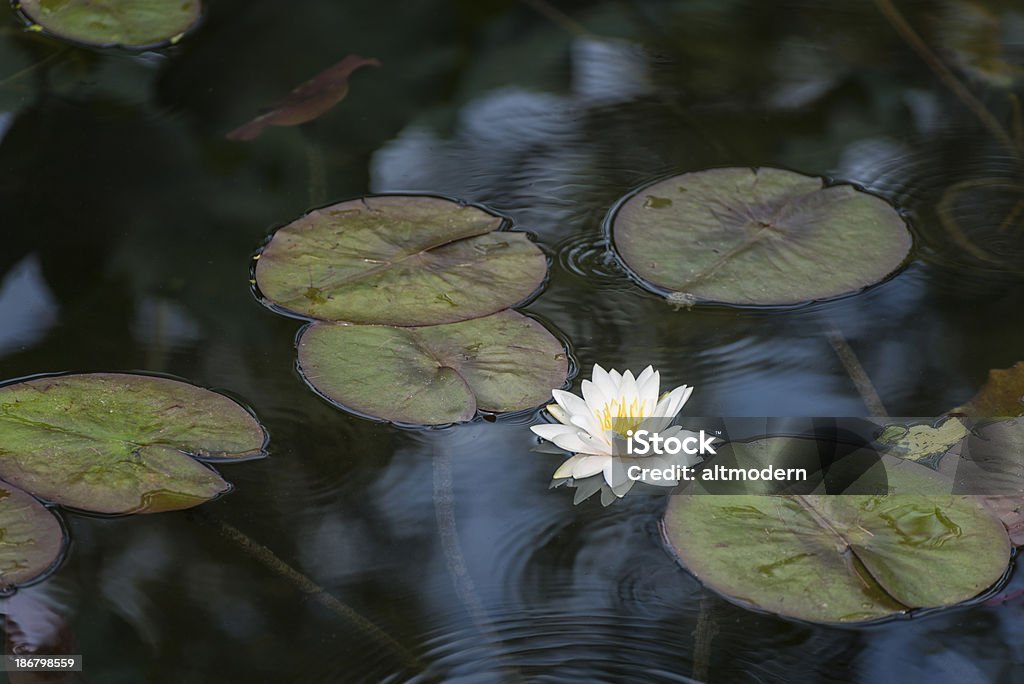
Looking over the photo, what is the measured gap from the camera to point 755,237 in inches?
81.8

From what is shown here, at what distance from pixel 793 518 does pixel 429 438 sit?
624 mm

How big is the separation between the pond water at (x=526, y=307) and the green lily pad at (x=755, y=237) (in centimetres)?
5

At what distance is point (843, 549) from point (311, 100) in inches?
72.0

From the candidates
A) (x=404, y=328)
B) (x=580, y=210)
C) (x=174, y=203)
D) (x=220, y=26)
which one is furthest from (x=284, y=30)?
(x=404, y=328)

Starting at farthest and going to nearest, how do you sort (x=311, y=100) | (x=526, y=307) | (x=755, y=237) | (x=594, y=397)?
(x=311, y=100), (x=755, y=237), (x=526, y=307), (x=594, y=397)

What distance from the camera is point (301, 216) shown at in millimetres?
2197

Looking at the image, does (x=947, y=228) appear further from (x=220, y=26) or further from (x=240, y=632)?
(x=220, y=26)

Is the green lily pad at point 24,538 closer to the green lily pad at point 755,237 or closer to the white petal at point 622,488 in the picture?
the white petal at point 622,488

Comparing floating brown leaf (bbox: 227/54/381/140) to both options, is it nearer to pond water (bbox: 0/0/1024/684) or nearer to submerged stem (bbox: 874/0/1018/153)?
pond water (bbox: 0/0/1024/684)

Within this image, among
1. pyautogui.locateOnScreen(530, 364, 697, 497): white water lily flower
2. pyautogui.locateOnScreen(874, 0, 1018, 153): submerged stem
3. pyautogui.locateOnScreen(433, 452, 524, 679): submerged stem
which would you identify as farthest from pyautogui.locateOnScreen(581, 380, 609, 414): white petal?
pyautogui.locateOnScreen(874, 0, 1018, 153): submerged stem

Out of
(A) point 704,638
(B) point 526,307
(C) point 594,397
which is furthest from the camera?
(B) point 526,307

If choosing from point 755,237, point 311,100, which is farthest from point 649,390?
point 311,100

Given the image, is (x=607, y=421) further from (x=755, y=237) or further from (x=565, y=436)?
(x=755, y=237)

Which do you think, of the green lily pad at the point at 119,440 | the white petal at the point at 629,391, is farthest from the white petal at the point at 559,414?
the green lily pad at the point at 119,440
